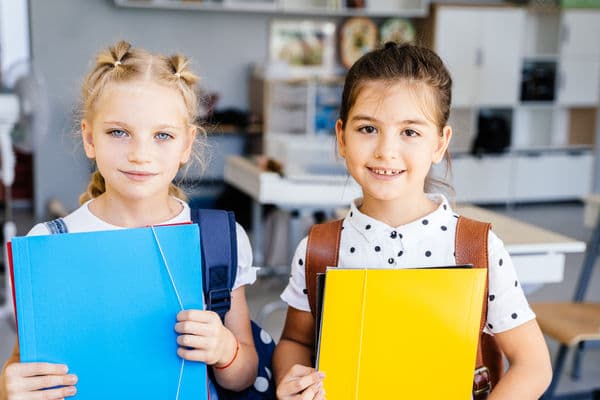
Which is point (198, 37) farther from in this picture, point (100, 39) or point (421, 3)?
point (421, 3)

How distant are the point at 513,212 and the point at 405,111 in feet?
18.9

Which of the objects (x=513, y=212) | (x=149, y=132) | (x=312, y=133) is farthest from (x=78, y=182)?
(x=149, y=132)

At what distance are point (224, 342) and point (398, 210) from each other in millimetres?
385

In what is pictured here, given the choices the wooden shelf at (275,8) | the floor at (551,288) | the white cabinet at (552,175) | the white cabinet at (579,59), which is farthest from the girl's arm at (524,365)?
the white cabinet at (579,59)

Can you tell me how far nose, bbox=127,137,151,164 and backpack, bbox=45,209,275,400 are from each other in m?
0.14

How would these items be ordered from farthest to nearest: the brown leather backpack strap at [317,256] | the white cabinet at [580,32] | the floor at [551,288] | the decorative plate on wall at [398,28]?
1. the white cabinet at [580,32]
2. the decorative plate on wall at [398,28]
3. the floor at [551,288]
4. the brown leather backpack strap at [317,256]

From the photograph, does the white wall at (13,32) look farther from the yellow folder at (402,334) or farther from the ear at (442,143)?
the yellow folder at (402,334)

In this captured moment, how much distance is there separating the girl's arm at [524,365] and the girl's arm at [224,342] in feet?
1.34

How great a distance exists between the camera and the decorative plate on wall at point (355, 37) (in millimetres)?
6453

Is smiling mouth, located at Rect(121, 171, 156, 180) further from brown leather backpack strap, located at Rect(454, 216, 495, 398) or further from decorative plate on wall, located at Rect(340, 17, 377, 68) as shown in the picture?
decorative plate on wall, located at Rect(340, 17, 377, 68)

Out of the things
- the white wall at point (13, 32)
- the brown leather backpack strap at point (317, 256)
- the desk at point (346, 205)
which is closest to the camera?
the brown leather backpack strap at point (317, 256)

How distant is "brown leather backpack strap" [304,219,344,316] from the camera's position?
119 centimetres

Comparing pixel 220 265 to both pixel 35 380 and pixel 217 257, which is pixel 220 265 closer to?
pixel 217 257

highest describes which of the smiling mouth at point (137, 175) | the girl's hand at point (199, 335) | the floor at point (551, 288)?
the smiling mouth at point (137, 175)
